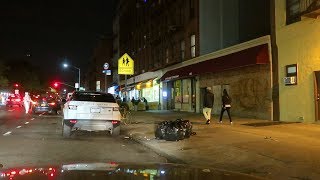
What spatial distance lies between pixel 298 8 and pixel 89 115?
34.7 feet

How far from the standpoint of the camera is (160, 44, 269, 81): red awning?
24125mm

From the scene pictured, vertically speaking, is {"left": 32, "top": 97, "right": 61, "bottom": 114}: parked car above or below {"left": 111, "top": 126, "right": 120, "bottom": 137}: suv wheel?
above

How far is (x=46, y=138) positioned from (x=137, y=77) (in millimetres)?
41757

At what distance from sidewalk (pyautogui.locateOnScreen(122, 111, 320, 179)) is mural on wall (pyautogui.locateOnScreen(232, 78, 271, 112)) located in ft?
16.2

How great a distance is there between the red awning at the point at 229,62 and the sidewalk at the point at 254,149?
17.3ft

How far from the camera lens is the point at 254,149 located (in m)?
13.5

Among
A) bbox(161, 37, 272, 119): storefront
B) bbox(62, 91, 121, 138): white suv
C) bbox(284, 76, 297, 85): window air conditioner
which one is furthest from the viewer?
bbox(161, 37, 272, 119): storefront

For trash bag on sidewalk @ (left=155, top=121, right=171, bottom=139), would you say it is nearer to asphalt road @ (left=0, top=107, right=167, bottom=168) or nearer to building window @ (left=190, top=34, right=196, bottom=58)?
asphalt road @ (left=0, top=107, right=167, bottom=168)

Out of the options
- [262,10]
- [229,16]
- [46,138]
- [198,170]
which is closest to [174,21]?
[229,16]

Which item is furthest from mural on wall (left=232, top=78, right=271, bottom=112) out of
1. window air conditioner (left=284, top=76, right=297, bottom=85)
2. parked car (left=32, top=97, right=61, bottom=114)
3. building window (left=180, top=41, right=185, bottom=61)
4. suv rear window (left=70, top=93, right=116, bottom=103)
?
parked car (left=32, top=97, right=61, bottom=114)

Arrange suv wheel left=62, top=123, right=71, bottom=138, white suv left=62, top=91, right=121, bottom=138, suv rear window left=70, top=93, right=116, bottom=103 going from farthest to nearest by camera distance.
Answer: suv rear window left=70, top=93, right=116, bottom=103, suv wheel left=62, top=123, right=71, bottom=138, white suv left=62, top=91, right=121, bottom=138

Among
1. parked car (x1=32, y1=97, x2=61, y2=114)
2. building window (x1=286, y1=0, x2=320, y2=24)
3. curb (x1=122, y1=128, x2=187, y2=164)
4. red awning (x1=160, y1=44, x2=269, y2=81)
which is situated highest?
building window (x1=286, y1=0, x2=320, y2=24)

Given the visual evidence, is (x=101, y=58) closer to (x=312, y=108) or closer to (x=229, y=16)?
(x=229, y=16)

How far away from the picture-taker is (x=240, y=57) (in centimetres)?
2625
